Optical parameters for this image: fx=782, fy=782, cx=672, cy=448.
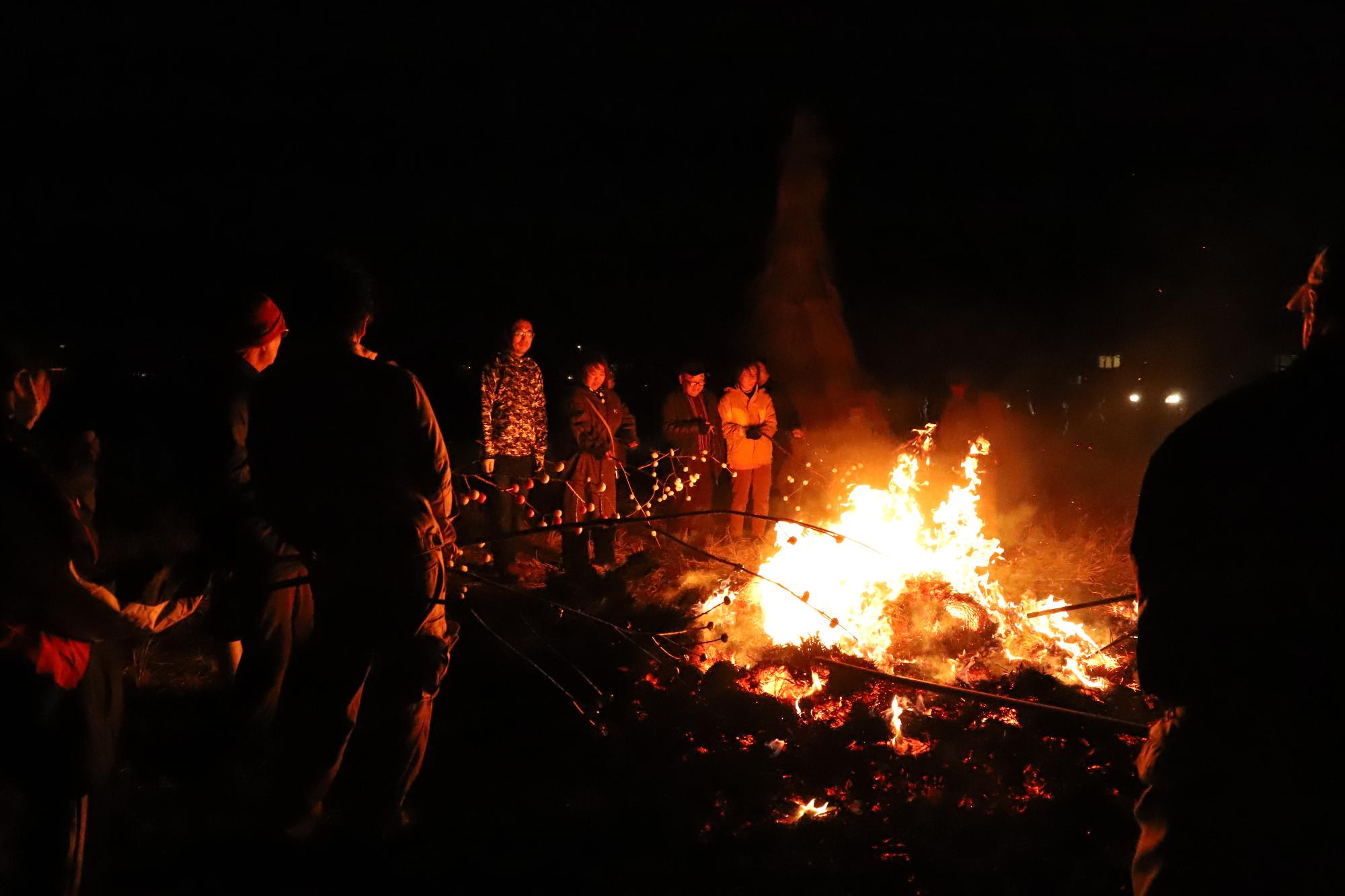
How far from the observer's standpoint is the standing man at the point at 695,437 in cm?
781

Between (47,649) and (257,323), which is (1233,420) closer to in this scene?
(47,649)

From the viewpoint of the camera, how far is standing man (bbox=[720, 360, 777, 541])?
7992mm

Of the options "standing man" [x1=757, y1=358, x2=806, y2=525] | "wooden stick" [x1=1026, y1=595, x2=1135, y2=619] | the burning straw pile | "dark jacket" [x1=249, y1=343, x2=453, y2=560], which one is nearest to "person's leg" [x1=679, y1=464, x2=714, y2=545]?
"standing man" [x1=757, y1=358, x2=806, y2=525]

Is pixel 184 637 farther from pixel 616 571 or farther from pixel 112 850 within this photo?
pixel 616 571

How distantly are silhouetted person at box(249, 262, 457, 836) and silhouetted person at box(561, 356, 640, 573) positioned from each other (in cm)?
345

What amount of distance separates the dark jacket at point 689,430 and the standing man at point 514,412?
1478 millimetres

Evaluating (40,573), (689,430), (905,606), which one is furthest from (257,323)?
(689,430)

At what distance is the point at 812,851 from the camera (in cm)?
332

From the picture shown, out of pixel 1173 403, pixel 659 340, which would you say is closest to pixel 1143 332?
pixel 1173 403

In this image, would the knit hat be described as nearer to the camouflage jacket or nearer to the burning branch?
the camouflage jacket

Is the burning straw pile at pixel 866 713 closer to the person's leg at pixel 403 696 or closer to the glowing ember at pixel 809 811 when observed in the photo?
the glowing ember at pixel 809 811

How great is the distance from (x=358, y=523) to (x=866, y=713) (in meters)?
2.65

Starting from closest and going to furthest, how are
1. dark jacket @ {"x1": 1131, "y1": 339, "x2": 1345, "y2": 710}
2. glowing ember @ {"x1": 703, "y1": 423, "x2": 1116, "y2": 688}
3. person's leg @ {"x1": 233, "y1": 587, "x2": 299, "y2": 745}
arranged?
dark jacket @ {"x1": 1131, "y1": 339, "x2": 1345, "y2": 710}, person's leg @ {"x1": 233, "y1": 587, "x2": 299, "y2": 745}, glowing ember @ {"x1": 703, "y1": 423, "x2": 1116, "y2": 688}

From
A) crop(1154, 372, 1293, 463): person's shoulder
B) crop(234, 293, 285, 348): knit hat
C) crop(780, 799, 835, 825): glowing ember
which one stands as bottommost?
crop(780, 799, 835, 825): glowing ember
